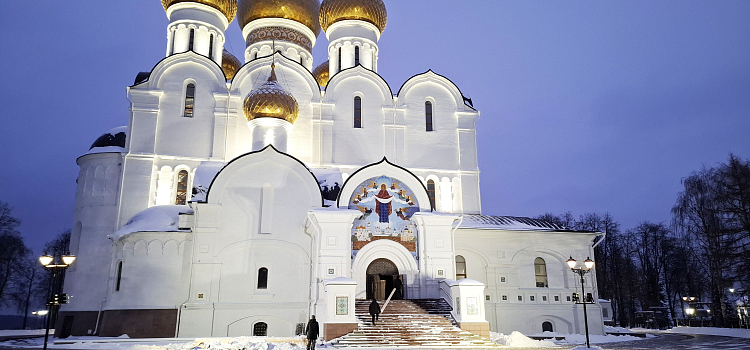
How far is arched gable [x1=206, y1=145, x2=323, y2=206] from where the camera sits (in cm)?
1841

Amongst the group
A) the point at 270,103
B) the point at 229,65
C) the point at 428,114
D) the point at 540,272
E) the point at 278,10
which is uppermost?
the point at 278,10

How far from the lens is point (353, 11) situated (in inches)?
993

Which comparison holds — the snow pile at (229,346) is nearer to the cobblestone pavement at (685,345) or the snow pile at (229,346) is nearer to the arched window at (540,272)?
the cobblestone pavement at (685,345)

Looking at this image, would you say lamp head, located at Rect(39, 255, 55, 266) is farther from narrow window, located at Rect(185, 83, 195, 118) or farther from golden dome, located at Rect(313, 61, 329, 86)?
golden dome, located at Rect(313, 61, 329, 86)

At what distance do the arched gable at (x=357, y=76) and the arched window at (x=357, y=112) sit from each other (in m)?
0.47

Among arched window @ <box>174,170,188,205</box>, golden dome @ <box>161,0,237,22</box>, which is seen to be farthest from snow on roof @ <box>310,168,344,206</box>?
golden dome @ <box>161,0,237,22</box>

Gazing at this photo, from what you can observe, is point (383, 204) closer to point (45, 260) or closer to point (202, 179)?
point (202, 179)

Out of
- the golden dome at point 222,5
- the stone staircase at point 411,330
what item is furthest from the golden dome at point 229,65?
the stone staircase at point 411,330

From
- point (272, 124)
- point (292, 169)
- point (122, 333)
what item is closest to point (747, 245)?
point (292, 169)

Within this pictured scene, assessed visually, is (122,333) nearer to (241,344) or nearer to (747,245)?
(241,344)

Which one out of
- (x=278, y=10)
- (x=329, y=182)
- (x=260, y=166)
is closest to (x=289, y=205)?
(x=260, y=166)

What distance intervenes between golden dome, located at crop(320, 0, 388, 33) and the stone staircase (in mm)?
14048

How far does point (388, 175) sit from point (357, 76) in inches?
270

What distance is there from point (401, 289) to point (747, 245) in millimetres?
12565
